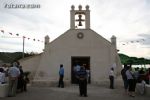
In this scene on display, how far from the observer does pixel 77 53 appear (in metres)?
26.6

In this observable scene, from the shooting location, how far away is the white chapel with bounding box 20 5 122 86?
26.6 meters

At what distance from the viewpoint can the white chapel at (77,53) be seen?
26.6m

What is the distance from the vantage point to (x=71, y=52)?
26688 mm

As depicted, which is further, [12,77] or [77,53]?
[77,53]

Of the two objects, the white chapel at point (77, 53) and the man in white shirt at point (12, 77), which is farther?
the white chapel at point (77, 53)

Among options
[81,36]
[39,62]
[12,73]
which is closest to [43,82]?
[39,62]

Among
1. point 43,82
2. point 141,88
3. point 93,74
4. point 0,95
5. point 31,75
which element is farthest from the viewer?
point 31,75

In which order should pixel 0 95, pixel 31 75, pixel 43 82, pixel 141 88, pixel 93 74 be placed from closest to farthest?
pixel 0 95
pixel 141 88
pixel 43 82
pixel 93 74
pixel 31 75

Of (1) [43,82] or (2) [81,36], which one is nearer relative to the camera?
(1) [43,82]

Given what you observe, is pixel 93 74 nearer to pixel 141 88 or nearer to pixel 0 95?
pixel 141 88

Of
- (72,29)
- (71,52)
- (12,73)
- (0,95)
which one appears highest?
(72,29)

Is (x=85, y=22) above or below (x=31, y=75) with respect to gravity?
above

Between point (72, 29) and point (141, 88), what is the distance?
10575 mm

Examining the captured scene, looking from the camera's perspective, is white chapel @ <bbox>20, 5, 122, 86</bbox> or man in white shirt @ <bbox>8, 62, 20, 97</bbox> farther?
white chapel @ <bbox>20, 5, 122, 86</bbox>
